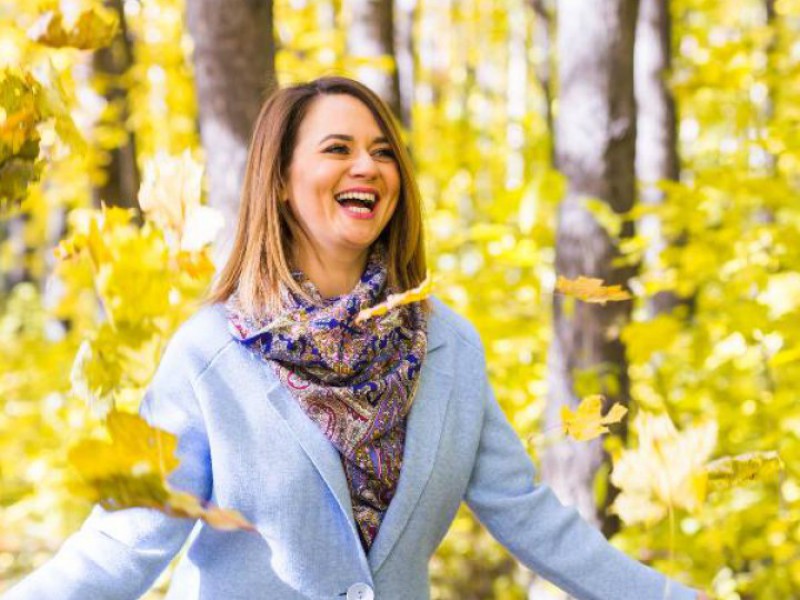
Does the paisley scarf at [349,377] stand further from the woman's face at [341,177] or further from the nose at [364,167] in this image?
the nose at [364,167]

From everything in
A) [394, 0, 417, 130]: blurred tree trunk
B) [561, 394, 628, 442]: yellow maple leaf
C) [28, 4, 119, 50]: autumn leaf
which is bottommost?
[561, 394, 628, 442]: yellow maple leaf

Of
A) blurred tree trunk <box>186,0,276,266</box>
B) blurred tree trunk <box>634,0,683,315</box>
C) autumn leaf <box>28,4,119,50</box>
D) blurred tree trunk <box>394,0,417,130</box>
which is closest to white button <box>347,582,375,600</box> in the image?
autumn leaf <box>28,4,119,50</box>

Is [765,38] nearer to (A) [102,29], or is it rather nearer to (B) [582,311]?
(B) [582,311]

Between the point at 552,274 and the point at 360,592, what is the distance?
7.44 feet

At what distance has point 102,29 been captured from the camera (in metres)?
1.13

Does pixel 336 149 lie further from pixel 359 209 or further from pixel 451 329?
pixel 451 329

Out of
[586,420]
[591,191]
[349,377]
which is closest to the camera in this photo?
[586,420]

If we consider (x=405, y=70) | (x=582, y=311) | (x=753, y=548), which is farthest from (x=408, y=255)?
(x=405, y=70)

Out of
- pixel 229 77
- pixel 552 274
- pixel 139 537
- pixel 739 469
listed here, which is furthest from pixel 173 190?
pixel 552 274

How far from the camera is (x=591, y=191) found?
10.2ft

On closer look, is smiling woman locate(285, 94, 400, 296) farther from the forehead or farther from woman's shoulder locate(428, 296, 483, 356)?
woman's shoulder locate(428, 296, 483, 356)

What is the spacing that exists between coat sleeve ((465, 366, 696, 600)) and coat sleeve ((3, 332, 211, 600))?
509 mm

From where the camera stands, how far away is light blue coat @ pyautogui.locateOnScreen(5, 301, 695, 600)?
1458mm

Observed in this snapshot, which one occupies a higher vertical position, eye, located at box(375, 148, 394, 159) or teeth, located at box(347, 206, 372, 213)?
eye, located at box(375, 148, 394, 159)
